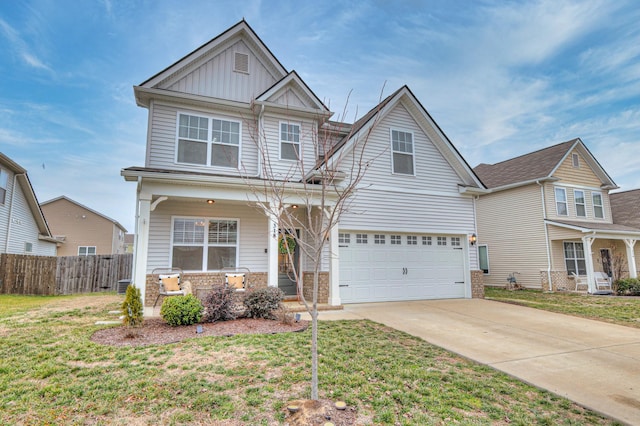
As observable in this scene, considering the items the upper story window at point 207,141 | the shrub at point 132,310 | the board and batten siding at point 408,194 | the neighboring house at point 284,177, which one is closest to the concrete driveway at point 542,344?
the neighboring house at point 284,177

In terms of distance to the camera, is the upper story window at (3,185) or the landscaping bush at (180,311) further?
the upper story window at (3,185)

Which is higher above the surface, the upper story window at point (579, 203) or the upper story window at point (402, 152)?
the upper story window at point (402, 152)

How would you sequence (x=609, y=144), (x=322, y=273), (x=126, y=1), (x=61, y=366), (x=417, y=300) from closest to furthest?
(x=61, y=366) < (x=322, y=273) < (x=126, y=1) < (x=417, y=300) < (x=609, y=144)

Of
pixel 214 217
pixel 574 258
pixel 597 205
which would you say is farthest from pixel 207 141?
pixel 597 205

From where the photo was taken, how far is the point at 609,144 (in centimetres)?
1997

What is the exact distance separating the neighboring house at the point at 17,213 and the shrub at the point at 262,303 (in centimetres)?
1430

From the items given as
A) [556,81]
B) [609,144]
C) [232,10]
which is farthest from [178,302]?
[609,144]

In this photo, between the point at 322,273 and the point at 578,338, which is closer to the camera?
the point at 578,338

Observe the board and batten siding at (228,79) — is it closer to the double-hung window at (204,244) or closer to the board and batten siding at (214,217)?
the board and batten siding at (214,217)

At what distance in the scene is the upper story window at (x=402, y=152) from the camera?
11594 millimetres

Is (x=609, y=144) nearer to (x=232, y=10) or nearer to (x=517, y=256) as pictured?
(x=517, y=256)

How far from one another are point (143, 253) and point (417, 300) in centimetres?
844

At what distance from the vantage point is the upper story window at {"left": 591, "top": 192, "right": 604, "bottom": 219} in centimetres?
1741

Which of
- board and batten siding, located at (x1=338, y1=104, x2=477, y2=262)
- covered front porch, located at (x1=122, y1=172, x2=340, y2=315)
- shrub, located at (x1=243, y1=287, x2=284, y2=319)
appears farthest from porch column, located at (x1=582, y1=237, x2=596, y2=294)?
shrub, located at (x1=243, y1=287, x2=284, y2=319)
